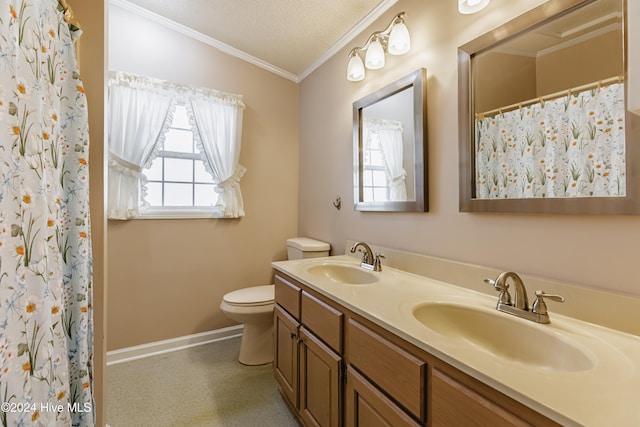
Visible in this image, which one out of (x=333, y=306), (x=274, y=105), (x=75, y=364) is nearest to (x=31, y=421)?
(x=75, y=364)

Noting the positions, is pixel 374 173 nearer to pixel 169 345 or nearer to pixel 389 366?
pixel 389 366

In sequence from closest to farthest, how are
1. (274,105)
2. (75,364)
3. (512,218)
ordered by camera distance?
(75,364), (512,218), (274,105)

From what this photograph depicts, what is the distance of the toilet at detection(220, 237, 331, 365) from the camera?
212 centimetres

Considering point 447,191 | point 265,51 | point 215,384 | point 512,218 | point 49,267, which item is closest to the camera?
point 49,267

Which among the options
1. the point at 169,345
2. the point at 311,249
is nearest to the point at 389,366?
the point at 311,249

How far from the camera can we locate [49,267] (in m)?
0.85

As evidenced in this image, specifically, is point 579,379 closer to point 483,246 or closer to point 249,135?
point 483,246

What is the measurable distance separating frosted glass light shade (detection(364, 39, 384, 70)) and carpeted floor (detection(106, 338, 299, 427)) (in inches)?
83.4

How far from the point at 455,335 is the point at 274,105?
8.24ft

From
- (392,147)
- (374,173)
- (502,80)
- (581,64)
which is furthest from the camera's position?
(374,173)

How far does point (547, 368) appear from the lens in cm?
88

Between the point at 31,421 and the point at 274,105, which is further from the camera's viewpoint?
the point at 274,105

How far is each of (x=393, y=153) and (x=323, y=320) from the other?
1.06 m

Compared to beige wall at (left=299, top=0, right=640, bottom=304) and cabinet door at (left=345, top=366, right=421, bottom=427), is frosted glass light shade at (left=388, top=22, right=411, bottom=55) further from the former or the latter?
cabinet door at (left=345, top=366, right=421, bottom=427)
